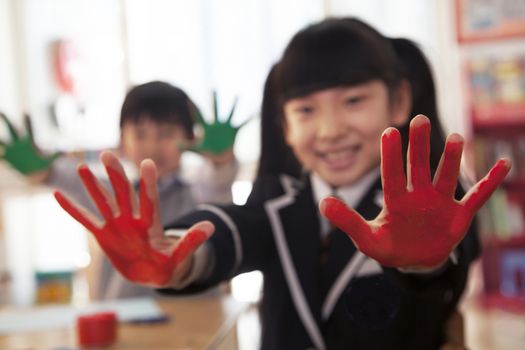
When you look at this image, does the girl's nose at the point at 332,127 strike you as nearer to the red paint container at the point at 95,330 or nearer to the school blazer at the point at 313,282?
the school blazer at the point at 313,282

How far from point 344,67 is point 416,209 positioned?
1.20 ft

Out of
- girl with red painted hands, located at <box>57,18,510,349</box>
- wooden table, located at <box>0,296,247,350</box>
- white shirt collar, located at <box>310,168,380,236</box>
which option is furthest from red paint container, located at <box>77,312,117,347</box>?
white shirt collar, located at <box>310,168,380,236</box>

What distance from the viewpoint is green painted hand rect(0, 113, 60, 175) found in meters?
1.36

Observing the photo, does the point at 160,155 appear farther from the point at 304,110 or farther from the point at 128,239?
the point at 128,239

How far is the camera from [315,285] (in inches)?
37.5

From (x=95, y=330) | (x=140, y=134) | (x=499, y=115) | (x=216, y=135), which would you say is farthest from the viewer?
(x=499, y=115)

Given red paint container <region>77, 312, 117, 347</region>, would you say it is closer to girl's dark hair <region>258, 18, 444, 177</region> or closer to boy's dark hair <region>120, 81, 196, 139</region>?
girl's dark hair <region>258, 18, 444, 177</region>

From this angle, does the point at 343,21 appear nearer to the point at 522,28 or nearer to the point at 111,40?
the point at 522,28

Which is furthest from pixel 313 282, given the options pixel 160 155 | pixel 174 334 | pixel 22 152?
pixel 22 152

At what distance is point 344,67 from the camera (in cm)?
89

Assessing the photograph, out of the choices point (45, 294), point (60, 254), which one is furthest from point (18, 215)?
point (45, 294)

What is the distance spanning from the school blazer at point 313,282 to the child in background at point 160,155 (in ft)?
1.18

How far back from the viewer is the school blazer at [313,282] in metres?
0.91

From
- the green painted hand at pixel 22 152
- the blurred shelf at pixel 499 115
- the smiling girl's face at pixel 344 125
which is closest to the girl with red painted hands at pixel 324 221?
the smiling girl's face at pixel 344 125
